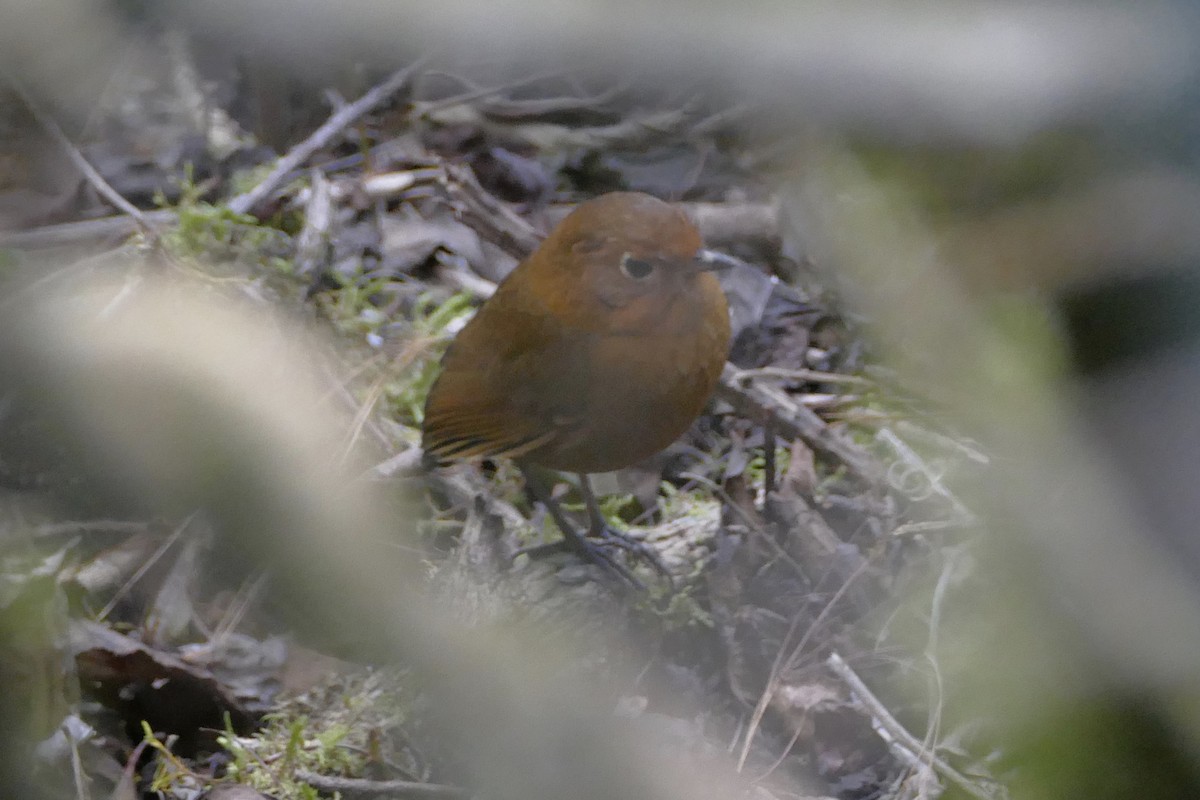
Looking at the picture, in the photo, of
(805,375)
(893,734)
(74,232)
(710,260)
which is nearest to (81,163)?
(74,232)

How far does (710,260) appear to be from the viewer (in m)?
0.82

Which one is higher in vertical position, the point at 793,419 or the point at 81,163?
the point at 81,163

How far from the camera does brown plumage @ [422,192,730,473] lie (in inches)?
31.6

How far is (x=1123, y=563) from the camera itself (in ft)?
1.18

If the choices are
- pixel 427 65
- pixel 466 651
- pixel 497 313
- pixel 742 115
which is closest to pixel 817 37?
pixel 742 115

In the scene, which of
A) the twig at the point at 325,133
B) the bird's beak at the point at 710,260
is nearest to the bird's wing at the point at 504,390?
the bird's beak at the point at 710,260

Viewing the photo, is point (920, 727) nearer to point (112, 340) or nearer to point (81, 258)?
point (112, 340)

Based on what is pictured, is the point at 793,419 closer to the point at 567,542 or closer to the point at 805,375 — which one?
the point at 805,375

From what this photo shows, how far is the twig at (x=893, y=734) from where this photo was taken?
0.57m

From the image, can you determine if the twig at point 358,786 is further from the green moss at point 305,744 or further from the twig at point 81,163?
the twig at point 81,163

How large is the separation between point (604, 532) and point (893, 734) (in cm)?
38

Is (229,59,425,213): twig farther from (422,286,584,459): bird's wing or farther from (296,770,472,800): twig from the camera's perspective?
(296,770,472,800): twig

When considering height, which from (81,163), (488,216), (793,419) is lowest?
(793,419)

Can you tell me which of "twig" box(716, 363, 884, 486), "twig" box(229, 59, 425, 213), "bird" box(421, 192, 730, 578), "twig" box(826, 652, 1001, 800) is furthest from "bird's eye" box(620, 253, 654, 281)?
"twig" box(826, 652, 1001, 800)
